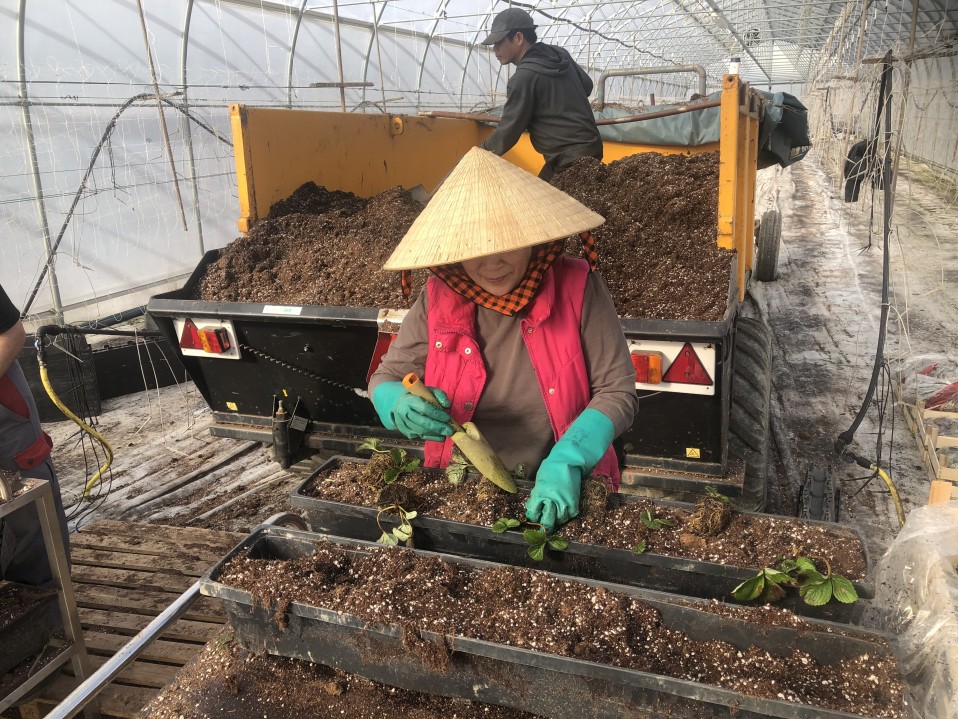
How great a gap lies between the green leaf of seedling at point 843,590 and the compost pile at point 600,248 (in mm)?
1463

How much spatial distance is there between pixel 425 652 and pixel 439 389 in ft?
2.77

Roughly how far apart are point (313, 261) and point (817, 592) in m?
2.90

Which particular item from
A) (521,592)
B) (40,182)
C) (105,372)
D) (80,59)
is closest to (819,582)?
(521,592)

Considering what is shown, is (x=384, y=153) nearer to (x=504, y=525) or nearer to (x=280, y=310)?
(x=280, y=310)

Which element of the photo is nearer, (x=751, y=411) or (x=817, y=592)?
(x=817, y=592)

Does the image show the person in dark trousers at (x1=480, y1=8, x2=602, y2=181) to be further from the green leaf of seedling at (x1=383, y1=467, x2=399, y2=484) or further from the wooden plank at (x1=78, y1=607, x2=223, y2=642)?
the wooden plank at (x1=78, y1=607, x2=223, y2=642)

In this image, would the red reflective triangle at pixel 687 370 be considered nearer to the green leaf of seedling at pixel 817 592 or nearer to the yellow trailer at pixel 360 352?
the yellow trailer at pixel 360 352

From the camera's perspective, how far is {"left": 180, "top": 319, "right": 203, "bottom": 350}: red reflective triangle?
3575 millimetres

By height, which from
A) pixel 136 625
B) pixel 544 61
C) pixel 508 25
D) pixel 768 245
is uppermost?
pixel 508 25

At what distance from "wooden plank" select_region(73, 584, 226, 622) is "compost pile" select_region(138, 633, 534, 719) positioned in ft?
4.22

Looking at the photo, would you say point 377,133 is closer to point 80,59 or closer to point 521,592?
point 521,592

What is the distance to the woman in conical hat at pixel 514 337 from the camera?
73.4 inches

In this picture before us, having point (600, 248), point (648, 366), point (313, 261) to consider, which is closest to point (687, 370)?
point (648, 366)

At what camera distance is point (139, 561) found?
333 cm
